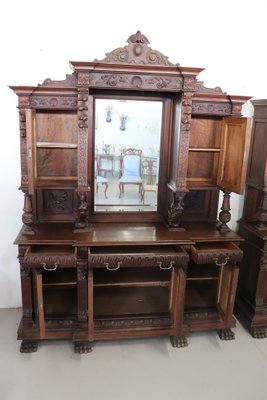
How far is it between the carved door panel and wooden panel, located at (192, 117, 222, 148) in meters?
0.96

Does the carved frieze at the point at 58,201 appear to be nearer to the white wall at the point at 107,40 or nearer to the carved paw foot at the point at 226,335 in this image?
the white wall at the point at 107,40

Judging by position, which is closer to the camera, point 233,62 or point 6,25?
point 6,25

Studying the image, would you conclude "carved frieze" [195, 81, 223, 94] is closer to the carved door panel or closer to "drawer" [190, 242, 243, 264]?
"drawer" [190, 242, 243, 264]

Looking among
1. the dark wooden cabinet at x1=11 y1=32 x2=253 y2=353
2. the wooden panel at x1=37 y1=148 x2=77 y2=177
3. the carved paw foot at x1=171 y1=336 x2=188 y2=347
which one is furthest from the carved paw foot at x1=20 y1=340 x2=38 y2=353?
the wooden panel at x1=37 y1=148 x2=77 y2=177

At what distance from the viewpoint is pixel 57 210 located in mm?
2660

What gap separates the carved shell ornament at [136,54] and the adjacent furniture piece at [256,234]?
3.08 feet

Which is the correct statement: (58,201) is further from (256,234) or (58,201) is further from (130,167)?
(256,234)

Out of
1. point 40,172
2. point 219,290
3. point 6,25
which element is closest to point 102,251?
point 40,172

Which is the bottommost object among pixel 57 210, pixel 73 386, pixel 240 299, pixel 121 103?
pixel 73 386

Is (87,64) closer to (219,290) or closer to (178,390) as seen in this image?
(219,290)

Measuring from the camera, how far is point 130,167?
8.61 feet

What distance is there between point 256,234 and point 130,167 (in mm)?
1101

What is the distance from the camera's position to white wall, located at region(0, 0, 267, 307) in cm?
244

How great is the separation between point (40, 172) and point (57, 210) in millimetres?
322
